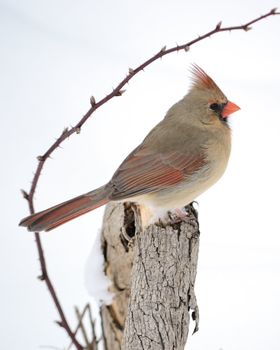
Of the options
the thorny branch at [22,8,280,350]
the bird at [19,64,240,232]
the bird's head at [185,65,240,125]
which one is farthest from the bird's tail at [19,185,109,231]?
the bird's head at [185,65,240,125]

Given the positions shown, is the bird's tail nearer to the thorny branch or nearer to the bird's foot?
the thorny branch

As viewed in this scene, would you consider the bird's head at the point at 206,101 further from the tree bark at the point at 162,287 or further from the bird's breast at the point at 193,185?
the tree bark at the point at 162,287

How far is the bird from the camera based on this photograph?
6.60ft

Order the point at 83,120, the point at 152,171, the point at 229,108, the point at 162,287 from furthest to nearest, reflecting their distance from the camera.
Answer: the point at 229,108 → the point at 152,171 → the point at 162,287 → the point at 83,120

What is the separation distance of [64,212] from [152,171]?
0.40 metres

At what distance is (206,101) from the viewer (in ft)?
7.04

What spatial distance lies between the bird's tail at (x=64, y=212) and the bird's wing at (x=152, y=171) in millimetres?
66

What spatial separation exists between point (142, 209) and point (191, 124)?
1.30ft

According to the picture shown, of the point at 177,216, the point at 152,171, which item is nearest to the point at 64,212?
the point at 152,171

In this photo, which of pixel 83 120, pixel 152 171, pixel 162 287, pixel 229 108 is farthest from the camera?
pixel 229 108

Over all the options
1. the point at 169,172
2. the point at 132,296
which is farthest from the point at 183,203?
the point at 132,296

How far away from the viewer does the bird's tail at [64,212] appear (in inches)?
67.6

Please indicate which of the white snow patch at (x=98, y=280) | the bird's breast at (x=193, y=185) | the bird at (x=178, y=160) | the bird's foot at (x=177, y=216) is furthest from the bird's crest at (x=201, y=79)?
the white snow patch at (x=98, y=280)

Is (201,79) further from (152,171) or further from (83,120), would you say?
(83,120)
